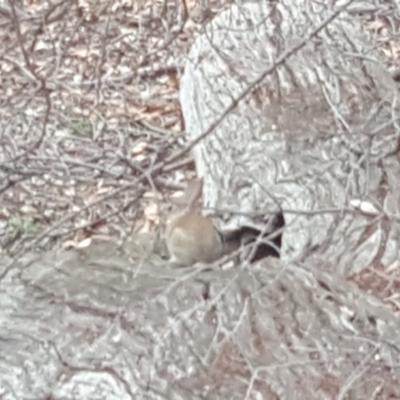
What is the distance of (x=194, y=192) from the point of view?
466 centimetres

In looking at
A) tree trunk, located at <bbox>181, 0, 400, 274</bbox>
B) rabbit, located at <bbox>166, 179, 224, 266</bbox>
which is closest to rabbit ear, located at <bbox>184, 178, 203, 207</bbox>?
tree trunk, located at <bbox>181, 0, 400, 274</bbox>

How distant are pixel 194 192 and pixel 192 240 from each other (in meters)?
0.65

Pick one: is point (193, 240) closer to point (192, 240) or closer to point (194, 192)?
point (192, 240)

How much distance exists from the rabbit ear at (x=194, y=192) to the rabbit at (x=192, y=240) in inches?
11.1

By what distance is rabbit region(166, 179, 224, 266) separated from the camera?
4.05 metres

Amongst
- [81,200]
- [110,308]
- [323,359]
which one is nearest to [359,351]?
[323,359]

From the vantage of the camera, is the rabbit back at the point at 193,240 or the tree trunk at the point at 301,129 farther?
the rabbit back at the point at 193,240

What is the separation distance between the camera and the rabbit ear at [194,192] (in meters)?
4.56

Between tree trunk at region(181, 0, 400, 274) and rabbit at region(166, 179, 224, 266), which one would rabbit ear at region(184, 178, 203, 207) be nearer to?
tree trunk at region(181, 0, 400, 274)

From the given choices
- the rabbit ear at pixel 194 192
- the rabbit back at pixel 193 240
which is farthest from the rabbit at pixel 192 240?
the rabbit ear at pixel 194 192

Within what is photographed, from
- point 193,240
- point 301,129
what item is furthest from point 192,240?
point 301,129

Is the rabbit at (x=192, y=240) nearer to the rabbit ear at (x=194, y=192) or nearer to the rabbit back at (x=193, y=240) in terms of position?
the rabbit back at (x=193, y=240)

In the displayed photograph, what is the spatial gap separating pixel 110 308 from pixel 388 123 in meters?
1.33

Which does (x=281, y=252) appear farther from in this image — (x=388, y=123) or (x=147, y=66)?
(x=147, y=66)
